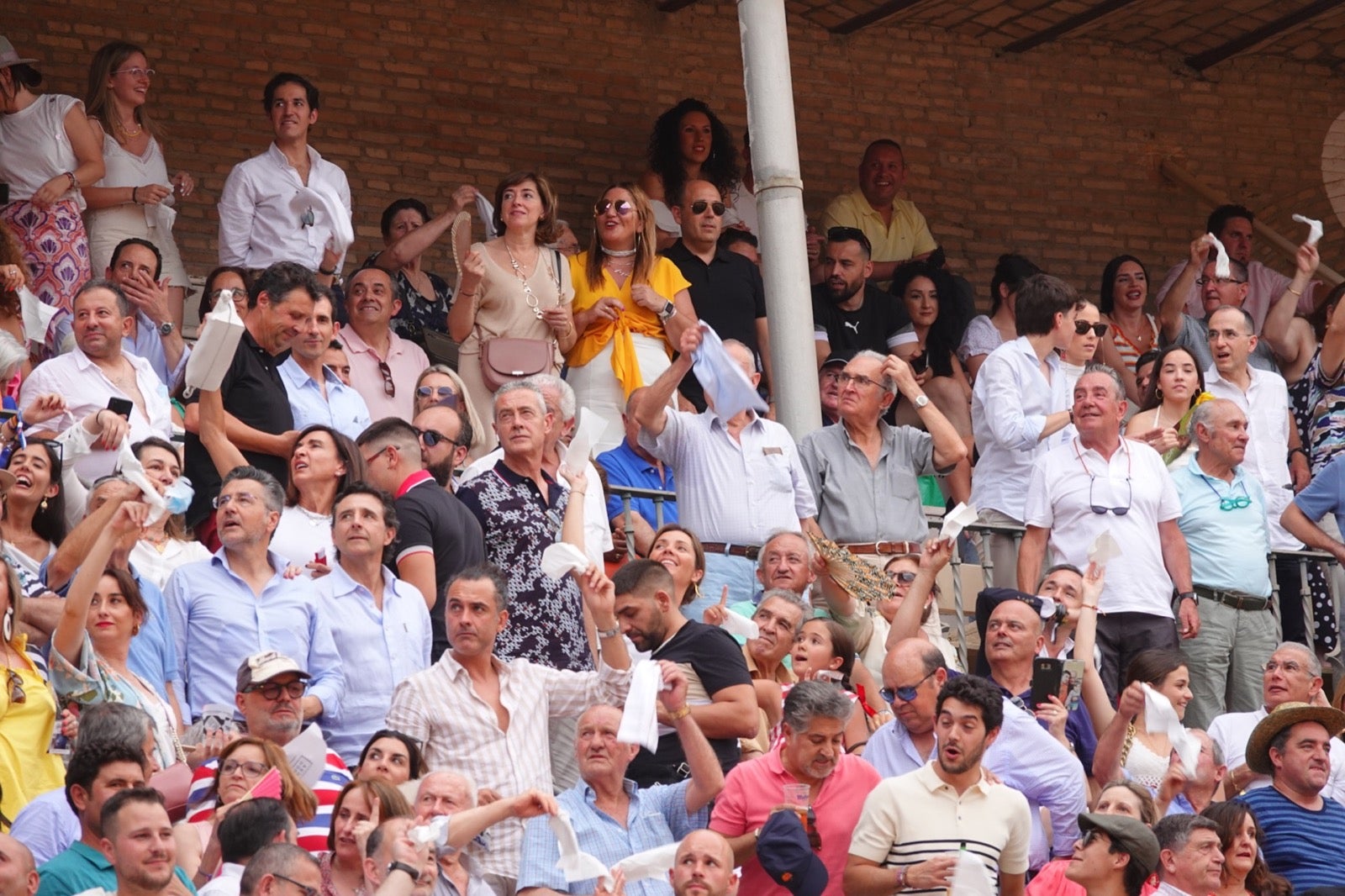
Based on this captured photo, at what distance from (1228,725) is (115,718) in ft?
14.7

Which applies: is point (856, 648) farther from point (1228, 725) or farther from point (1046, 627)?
point (1228, 725)

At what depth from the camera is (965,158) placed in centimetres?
1619

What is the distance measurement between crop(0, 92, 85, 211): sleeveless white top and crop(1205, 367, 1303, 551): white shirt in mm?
5219

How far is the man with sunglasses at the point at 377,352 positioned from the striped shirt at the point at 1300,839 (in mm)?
3980

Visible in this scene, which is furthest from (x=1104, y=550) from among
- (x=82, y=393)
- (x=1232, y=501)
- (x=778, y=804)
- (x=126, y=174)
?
(x=126, y=174)

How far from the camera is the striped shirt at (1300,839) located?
8281mm

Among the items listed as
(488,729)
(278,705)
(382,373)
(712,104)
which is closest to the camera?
(278,705)

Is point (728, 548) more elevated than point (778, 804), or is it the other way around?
point (728, 548)

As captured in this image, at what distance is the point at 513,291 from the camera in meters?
10.7

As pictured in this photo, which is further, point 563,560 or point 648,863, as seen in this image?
point 563,560

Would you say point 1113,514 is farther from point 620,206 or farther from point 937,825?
point 937,825

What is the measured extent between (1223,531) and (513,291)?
3.17 meters

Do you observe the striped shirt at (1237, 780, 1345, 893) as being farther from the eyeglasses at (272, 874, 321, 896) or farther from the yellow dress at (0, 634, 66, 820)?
the yellow dress at (0, 634, 66, 820)

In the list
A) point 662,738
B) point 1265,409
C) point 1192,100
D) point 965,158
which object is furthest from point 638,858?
point 1192,100
